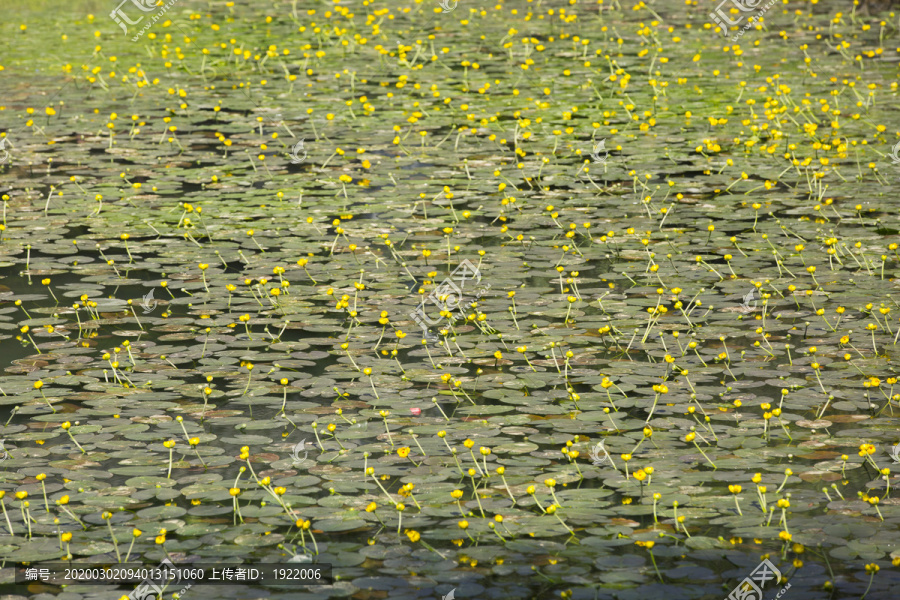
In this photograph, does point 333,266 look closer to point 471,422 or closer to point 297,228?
point 297,228

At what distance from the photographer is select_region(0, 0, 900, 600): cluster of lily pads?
3.32 metres

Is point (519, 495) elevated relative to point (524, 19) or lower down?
lower down

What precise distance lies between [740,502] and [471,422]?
102 centimetres

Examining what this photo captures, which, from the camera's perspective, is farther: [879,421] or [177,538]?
[879,421]

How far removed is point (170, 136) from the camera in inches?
294

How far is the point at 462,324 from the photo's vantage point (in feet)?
15.9

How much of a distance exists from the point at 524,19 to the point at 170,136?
4.69m

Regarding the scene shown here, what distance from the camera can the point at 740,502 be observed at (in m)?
3.46

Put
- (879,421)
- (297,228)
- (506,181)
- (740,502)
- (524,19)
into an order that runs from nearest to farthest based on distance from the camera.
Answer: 1. (740,502)
2. (879,421)
3. (297,228)
4. (506,181)
5. (524,19)

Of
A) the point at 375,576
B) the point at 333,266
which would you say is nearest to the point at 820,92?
the point at 333,266

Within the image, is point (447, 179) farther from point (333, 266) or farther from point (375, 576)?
point (375, 576)

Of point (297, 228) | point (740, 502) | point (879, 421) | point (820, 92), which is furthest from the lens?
point (820, 92)

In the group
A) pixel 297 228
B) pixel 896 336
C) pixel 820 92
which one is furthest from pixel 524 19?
pixel 896 336

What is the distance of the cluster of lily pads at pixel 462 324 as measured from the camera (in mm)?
3316
